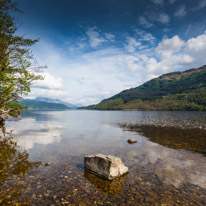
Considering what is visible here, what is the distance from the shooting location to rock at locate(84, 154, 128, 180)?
1266 cm

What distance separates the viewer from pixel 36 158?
1755 centimetres

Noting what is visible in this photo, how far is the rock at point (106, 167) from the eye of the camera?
1266cm

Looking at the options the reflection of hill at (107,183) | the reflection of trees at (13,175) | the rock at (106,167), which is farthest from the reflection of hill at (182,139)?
the reflection of trees at (13,175)

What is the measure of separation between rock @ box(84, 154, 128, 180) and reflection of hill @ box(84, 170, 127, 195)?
0.44 metres

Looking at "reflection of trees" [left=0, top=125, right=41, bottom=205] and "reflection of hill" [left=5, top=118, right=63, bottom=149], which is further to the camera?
"reflection of hill" [left=5, top=118, right=63, bottom=149]

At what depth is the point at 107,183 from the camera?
39.0 ft

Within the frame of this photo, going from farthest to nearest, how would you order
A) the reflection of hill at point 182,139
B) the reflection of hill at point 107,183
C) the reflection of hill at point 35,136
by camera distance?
1. the reflection of hill at point 35,136
2. the reflection of hill at point 182,139
3. the reflection of hill at point 107,183

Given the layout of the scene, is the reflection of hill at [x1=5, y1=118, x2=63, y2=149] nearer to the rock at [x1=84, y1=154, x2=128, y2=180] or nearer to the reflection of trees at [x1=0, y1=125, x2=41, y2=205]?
the reflection of trees at [x1=0, y1=125, x2=41, y2=205]

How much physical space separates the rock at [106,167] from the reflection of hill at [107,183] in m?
0.44

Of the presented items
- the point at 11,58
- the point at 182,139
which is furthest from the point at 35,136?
the point at 182,139

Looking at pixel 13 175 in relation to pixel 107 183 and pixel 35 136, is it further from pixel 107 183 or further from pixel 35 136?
pixel 35 136

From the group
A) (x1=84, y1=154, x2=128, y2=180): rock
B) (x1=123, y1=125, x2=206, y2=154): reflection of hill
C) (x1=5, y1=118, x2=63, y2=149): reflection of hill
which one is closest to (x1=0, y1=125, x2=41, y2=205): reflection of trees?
(x1=5, y1=118, x2=63, y2=149): reflection of hill

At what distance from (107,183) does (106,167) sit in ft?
4.69

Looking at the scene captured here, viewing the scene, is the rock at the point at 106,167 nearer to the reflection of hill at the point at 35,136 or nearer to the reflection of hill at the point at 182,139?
the reflection of hill at the point at 35,136
